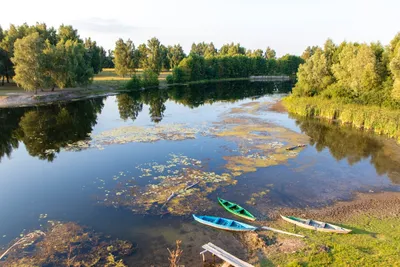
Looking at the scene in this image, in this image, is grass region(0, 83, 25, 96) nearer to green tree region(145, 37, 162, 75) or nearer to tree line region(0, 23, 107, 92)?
tree line region(0, 23, 107, 92)

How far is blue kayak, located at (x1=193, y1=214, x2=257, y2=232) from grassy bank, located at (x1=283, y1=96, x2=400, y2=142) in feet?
90.0

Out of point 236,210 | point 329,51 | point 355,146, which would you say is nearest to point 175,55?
point 329,51

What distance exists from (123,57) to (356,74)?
71297 mm

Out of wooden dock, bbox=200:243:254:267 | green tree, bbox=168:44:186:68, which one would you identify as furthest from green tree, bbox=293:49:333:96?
green tree, bbox=168:44:186:68

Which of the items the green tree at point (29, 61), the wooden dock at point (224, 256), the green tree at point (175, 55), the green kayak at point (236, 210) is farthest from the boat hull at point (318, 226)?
the green tree at point (175, 55)

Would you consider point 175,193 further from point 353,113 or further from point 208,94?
point 208,94

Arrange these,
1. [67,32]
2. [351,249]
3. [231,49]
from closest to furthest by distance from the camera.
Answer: [351,249] → [67,32] → [231,49]

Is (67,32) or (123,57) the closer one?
(67,32)

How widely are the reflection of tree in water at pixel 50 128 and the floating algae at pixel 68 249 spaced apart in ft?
47.5

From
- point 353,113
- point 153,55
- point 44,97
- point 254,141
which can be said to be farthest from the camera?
point 153,55

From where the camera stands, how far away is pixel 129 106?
60562 mm

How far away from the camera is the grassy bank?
36969 millimetres

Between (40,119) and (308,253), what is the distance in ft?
148

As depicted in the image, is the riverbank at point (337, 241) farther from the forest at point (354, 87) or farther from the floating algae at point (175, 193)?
the forest at point (354, 87)
